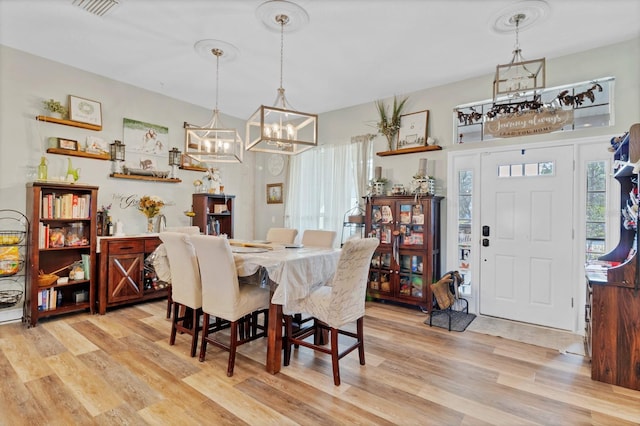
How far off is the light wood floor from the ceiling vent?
298 centimetres

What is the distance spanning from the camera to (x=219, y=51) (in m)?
3.52

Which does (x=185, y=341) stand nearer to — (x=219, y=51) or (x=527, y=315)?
(x=219, y=51)

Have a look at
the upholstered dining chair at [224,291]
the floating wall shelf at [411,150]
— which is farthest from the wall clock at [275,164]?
the upholstered dining chair at [224,291]

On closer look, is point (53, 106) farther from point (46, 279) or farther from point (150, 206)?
point (46, 279)

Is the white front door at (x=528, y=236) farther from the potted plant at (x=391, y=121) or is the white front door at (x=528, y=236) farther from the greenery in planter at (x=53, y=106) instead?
the greenery in planter at (x=53, y=106)

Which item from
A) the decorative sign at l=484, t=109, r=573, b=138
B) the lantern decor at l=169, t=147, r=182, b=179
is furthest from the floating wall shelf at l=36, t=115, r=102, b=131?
the decorative sign at l=484, t=109, r=573, b=138

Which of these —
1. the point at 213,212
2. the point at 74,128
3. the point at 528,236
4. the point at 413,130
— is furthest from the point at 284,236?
the point at 74,128

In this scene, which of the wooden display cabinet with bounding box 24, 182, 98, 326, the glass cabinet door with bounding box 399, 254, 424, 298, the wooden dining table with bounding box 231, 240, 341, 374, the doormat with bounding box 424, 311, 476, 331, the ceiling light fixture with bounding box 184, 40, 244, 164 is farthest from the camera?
the glass cabinet door with bounding box 399, 254, 424, 298

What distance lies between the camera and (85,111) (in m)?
4.11

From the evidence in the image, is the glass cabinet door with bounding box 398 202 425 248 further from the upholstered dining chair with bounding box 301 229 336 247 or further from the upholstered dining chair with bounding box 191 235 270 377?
the upholstered dining chair with bounding box 191 235 270 377

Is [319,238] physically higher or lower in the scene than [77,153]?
lower

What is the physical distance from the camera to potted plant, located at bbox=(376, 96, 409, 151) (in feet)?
15.1

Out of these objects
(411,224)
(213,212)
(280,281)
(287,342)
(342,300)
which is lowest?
(287,342)

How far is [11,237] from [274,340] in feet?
10.2
